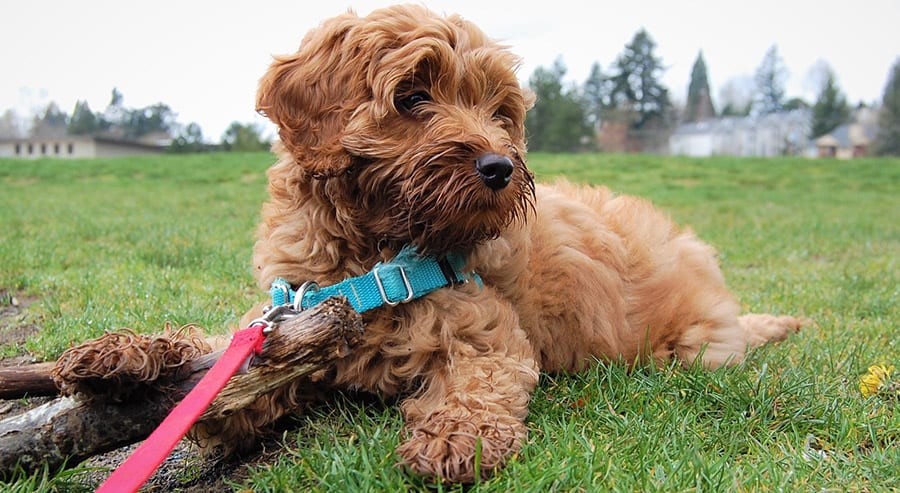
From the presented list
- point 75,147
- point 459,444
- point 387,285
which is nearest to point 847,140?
point 75,147

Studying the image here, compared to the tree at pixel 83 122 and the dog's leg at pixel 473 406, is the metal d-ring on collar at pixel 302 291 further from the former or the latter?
the tree at pixel 83 122

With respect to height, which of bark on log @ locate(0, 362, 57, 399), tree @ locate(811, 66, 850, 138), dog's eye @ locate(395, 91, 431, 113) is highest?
tree @ locate(811, 66, 850, 138)

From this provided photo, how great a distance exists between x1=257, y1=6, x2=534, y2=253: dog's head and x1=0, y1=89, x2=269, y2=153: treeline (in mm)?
51761

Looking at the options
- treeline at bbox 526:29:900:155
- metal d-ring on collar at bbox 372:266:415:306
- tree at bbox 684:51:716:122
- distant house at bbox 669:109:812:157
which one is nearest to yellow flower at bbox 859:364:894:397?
metal d-ring on collar at bbox 372:266:415:306

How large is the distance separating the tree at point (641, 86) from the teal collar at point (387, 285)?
71698mm

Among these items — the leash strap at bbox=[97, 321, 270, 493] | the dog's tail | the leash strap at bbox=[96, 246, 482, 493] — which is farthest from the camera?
the dog's tail

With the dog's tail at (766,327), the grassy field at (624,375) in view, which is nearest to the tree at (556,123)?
the grassy field at (624,375)

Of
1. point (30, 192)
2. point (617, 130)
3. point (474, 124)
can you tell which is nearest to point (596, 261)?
point (474, 124)

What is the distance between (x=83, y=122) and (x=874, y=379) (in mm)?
81835

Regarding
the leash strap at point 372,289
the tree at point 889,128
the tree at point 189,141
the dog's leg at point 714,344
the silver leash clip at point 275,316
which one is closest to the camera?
the leash strap at point 372,289

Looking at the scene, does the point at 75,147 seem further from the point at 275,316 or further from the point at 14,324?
the point at 275,316

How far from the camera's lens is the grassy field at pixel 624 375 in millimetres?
2523

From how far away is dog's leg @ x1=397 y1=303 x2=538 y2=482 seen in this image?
7.97 ft

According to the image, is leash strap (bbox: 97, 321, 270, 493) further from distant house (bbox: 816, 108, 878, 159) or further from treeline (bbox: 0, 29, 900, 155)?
distant house (bbox: 816, 108, 878, 159)
